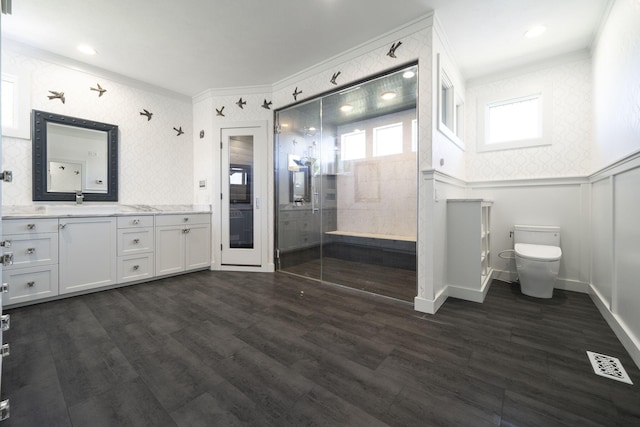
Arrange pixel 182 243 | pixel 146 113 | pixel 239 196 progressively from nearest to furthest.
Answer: pixel 182 243 → pixel 146 113 → pixel 239 196

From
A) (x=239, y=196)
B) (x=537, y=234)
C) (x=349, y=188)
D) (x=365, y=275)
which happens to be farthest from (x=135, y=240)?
(x=537, y=234)

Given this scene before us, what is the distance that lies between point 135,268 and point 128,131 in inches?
72.1

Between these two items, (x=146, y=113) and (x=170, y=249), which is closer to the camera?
(x=170, y=249)

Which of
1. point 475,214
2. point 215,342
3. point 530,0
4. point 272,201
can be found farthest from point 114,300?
point 530,0

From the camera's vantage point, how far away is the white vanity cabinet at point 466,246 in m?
2.48

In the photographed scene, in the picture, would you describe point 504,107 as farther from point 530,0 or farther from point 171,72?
point 171,72

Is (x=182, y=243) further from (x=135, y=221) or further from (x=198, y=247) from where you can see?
(x=135, y=221)

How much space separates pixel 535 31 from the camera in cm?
242

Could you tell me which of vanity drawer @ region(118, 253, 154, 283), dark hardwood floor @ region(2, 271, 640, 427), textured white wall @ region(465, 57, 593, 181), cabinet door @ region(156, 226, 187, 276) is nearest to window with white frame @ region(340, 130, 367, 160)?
textured white wall @ region(465, 57, 593, 181)

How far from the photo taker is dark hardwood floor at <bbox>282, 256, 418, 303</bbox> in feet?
9.12

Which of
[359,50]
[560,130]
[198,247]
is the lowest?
[198,247]

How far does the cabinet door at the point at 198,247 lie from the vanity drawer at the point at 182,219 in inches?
3.1

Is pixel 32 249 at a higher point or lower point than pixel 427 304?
higher

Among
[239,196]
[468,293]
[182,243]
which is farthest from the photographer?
[239,196]
